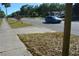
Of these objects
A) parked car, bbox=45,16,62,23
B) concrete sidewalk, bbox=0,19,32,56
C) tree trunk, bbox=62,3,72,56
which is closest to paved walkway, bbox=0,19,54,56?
concrete sidewalk, bbox=0,19,32,56

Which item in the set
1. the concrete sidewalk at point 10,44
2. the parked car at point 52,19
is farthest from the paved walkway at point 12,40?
the parked car at point 52,19

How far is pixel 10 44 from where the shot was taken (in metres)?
5.17

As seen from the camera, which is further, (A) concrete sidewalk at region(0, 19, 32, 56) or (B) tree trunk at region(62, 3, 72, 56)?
(A) concrete sidewalk at region(0, 19, 32, 56)

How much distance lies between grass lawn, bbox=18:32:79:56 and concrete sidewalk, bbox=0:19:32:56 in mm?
96

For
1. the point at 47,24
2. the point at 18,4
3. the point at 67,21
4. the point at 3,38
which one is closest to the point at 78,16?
the point at 67,21

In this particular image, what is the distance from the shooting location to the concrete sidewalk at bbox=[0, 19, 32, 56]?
510 centimetres

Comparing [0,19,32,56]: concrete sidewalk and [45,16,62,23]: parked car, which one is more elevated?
[45,16,62,23]: parked car

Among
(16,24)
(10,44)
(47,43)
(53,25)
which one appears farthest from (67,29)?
(10,44)

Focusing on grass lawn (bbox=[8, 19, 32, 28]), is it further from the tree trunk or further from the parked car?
the tree trunk

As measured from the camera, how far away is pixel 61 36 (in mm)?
5160

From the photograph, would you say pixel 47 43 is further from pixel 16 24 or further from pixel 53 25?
pixel 16 24

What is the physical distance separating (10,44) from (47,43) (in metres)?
0.69

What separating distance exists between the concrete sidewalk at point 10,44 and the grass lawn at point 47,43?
0.31ft

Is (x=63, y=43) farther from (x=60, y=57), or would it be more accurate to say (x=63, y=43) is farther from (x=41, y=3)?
(x=41, y=3)
